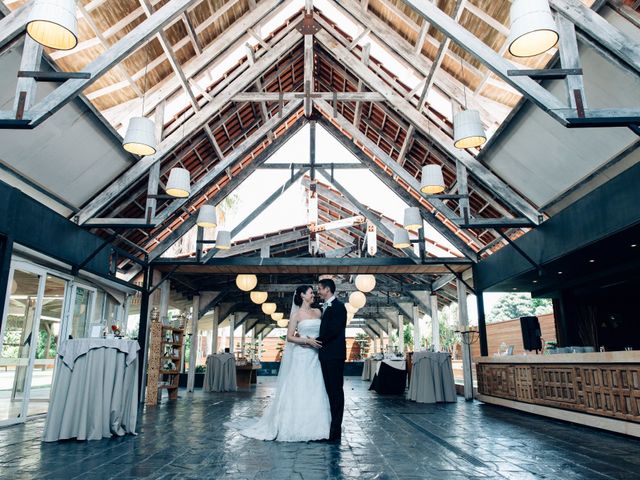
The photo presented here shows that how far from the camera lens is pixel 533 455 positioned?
3.61m

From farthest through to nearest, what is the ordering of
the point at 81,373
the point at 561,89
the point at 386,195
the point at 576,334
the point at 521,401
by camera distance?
the point at 386,195
the point at 576,334
the point at 521,401
the point at 561,89
the point at 81,373

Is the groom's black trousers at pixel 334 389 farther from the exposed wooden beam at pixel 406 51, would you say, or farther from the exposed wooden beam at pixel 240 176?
the exposed wooden beam at pixel 240 176

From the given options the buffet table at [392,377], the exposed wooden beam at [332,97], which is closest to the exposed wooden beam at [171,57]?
the exposed wooden beam at [332,97]

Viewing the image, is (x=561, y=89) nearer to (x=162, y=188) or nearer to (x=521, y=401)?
(x=521, y=401)

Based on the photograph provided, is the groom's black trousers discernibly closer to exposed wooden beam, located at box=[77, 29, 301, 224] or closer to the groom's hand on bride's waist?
the groom's hand on bride's waist

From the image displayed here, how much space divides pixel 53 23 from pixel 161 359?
21.0 ft

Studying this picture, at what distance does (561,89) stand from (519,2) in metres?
2.08

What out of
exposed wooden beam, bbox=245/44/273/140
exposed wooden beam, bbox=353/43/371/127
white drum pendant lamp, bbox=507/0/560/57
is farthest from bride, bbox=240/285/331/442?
exposed wooden beam, bbox=245/44/273/140

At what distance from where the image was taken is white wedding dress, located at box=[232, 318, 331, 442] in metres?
4.05

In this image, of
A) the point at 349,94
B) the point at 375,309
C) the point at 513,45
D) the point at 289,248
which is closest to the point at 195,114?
the point at 349,94

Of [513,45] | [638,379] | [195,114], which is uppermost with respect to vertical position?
[195,114]

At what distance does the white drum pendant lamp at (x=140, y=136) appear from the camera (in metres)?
5.04

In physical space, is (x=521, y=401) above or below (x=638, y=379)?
below

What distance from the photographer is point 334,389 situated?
162 inches
